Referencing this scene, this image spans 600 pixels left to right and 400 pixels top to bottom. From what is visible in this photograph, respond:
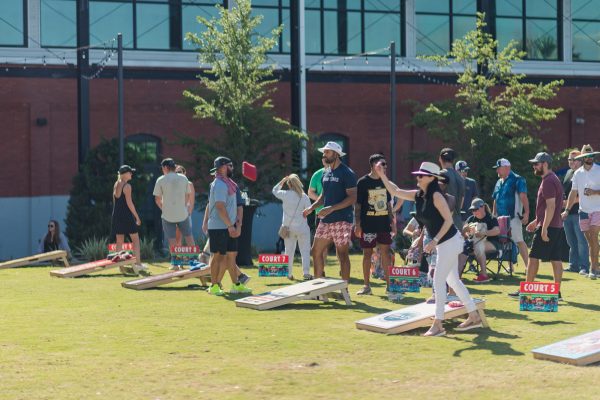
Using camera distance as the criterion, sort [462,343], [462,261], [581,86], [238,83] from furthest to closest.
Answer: [581,86] → [238,83] → [462,261] → [462,343]

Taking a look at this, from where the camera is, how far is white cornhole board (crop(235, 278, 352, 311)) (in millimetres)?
14258

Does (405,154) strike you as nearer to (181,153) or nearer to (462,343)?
(181,153)

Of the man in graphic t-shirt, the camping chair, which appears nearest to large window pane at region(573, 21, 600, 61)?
the camping chair

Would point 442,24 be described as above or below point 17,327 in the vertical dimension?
above

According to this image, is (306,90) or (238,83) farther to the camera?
(306,90)

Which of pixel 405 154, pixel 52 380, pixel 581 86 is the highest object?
pixel 581 86

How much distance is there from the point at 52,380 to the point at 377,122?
2640 centimetres

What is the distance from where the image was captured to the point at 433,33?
36406 millimetres

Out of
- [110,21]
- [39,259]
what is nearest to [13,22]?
[110,21]

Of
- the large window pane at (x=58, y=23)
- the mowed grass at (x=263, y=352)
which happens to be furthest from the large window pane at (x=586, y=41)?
the mowed grass at (x=263, y=352)

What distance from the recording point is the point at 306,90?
3431 cm

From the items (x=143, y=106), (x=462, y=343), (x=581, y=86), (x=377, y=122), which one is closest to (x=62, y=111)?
(x=143, y=106)

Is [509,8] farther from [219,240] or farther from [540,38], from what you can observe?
[219,240]

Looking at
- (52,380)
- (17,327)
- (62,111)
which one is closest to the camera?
(52,380)
